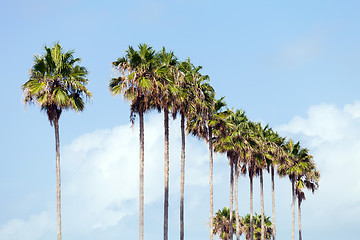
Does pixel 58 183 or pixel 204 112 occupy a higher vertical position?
pixel 204 112

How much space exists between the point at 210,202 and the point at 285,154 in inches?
886

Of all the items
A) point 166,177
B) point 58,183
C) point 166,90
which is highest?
point 166,90

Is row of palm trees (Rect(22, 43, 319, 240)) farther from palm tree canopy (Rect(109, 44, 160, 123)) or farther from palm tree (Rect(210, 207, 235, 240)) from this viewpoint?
palm tree (Rect(210, 207, 235, 240))

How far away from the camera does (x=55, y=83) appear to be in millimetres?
45469

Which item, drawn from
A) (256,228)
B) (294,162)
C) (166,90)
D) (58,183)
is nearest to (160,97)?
(166,90)

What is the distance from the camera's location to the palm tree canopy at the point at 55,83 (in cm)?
4475

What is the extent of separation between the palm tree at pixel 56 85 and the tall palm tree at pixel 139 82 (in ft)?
13.6

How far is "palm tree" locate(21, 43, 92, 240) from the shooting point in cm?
4469

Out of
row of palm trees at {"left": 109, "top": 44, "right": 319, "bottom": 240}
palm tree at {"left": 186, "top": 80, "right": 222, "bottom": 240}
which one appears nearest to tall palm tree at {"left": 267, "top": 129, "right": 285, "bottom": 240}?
row of palm trees at {"left": 109, "top": 44, "right": 319, "bottom": 240}

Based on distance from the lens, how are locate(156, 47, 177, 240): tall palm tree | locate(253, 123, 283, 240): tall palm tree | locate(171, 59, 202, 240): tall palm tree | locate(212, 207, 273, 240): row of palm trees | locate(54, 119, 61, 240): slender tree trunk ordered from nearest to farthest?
locate(54, 119, 61, 240): slender tree trunk
locate(156, 47, 177, 240): tall palm tree
locate(171, 59, 202, 240): tall palm tree
locate(253, 123, 283, 240): tall palm tree
locate(212, 207, 273, 240): row of palm trees

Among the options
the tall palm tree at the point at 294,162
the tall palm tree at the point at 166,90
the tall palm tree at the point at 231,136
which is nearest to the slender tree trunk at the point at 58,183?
the tall palm tree at the point at 166,90

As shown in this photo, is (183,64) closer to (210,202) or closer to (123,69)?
(123,69)

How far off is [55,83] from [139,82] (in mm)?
6945

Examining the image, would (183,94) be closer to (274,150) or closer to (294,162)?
(274,150)
